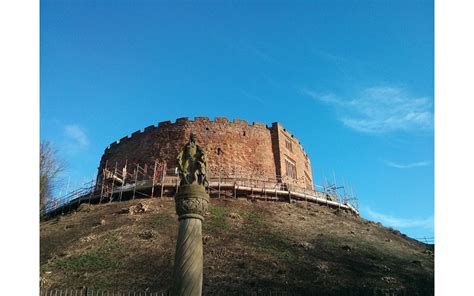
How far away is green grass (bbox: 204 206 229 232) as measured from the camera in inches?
827

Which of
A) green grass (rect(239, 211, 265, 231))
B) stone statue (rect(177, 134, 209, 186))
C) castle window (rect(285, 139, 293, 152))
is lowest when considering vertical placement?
stone statue (rect(177, 134, 209, 186))

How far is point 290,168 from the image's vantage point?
118 ft

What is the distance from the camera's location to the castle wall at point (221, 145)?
1303 inches

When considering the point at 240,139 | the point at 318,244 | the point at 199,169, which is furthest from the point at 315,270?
the point at 240,139

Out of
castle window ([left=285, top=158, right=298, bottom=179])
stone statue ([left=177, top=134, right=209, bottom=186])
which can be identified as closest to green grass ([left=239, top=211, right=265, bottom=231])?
castle window ([left=285, top=158, right=298, bottom=179])

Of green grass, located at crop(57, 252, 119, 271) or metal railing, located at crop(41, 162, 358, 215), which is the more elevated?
metal railing, located at crop(41, 162, 358, 215)

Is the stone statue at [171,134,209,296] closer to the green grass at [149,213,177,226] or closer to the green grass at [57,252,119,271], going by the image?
the green grass at [57,252,119,271]

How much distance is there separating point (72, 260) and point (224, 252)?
6.39 meters

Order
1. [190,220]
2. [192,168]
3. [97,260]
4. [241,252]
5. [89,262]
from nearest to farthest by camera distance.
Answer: [190,220], [192,168], [89,262], [97,260], [241,252]

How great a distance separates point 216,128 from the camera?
113 ft

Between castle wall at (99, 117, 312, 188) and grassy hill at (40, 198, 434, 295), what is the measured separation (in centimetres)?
Answer: 709

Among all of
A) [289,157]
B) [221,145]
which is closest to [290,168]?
[289,157]

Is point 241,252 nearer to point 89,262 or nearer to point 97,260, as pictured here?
point 97,260

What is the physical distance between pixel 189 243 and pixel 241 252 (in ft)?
33.4
